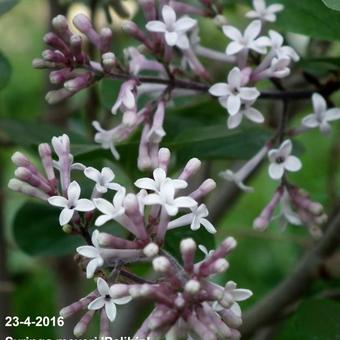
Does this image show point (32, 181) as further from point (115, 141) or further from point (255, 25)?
point (255, 25)

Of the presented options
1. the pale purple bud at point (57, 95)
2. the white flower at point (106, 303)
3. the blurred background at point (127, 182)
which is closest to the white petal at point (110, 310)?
the white flower at point (106, 303)

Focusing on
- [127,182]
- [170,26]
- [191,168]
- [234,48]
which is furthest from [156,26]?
[127,182]

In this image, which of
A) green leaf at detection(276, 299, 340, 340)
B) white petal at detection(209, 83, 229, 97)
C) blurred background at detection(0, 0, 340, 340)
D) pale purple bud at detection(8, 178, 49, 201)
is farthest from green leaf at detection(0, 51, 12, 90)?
green leaf at detection(276, 299, 340, 340)

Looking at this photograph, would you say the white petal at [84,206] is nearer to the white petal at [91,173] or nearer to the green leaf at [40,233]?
the white petal at [91,173]

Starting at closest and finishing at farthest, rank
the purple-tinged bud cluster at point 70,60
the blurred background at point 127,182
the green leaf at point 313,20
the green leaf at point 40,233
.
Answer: the purple-tinged bud cluster at point 70,60 → the green leaf at point 313,20 → the blurred background at point 127,182 → the green leaf at point 40,233

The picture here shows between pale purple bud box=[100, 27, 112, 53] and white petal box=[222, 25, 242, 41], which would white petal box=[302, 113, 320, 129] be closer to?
white petal box=[222, 25, 242, 41]

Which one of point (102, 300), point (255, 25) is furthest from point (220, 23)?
point (102, 300)

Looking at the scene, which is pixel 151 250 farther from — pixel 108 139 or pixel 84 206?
pixel 108 139

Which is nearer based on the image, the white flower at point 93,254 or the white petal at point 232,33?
the white flower at point 93,254
